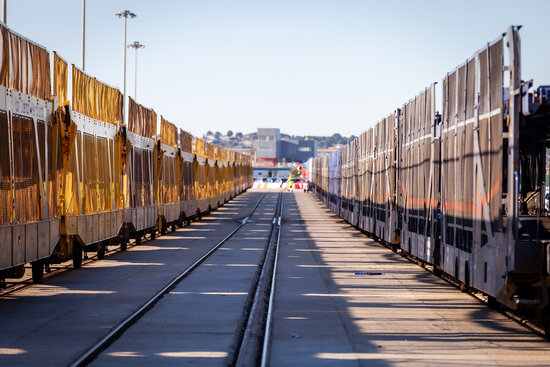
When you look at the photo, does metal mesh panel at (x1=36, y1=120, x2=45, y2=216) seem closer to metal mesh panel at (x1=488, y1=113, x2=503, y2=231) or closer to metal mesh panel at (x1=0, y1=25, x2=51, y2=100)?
metal mesh panel at (x1=0, y1=25, x2=51, y2=100)

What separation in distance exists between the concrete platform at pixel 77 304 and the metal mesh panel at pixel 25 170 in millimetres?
1589

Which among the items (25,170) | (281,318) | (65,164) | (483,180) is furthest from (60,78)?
(483,180)

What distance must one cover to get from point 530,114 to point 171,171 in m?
26.5

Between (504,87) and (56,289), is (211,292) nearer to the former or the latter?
(56,289)

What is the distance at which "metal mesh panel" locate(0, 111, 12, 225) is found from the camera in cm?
1326

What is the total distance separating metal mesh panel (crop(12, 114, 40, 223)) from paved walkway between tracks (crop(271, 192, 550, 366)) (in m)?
4.75

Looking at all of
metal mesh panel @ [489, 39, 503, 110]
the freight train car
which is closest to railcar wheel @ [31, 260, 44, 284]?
the freight train car

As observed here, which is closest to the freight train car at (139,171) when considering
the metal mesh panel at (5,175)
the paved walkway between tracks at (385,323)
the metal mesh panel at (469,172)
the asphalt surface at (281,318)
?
the asphalt surface at (281,318)

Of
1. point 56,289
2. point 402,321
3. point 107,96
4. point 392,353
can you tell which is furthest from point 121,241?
point 392,353

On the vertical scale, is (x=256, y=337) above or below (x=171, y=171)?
below

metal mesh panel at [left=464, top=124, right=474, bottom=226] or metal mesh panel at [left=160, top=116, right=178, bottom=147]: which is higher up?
metal mesh panel at [left=160, top=116, right=178, bottom=147]

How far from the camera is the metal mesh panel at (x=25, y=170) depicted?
1406 centimetres

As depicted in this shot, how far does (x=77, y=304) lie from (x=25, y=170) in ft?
8.29

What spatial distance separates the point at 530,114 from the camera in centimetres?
1070
